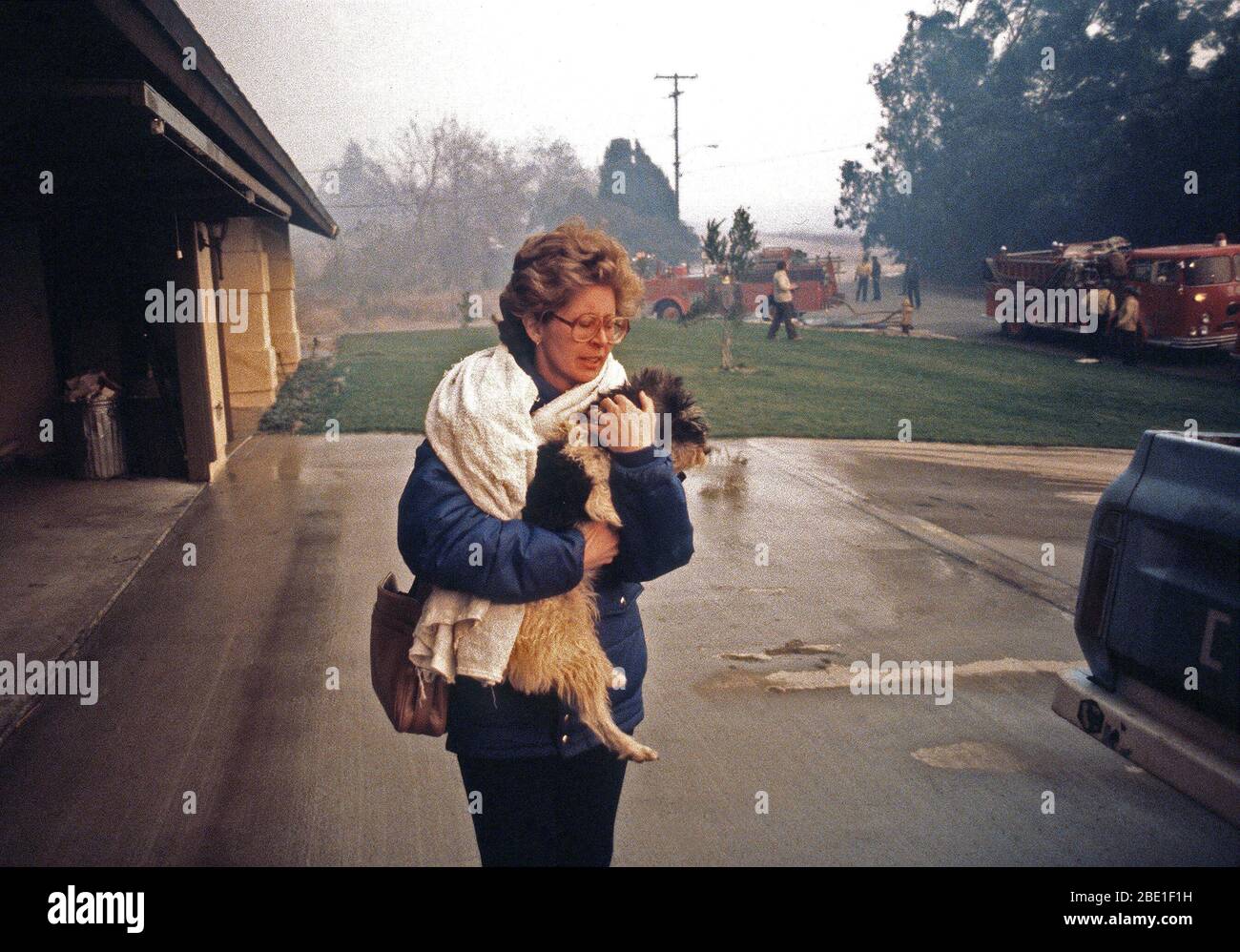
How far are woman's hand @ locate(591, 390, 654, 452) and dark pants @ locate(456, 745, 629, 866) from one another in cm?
71

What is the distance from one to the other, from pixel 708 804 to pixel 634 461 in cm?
216

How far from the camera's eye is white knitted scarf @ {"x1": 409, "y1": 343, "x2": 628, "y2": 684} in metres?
2.13

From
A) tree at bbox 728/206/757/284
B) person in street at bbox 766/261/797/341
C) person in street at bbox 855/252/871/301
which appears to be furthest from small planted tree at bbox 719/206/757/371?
person in street at bbox 855/252/871/301

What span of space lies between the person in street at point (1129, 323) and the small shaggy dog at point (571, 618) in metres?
20.5

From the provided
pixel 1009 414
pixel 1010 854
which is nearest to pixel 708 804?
pixel 1010 854

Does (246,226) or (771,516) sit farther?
(246,226)

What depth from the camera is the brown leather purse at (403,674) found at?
2260 millimetres

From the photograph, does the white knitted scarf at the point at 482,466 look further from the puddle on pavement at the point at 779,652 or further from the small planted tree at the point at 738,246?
the small planted tree at the point at 738,246

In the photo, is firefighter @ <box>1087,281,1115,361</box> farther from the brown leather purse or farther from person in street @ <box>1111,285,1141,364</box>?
the brown leather purse

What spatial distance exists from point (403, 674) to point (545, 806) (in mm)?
439

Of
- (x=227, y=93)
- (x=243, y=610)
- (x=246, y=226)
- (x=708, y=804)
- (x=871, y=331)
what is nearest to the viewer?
(x=708, y=804)

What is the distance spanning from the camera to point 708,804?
3.90 meters

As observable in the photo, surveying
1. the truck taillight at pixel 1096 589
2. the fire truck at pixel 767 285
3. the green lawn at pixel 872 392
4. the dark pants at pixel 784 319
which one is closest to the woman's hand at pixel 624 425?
the truck taillight at pixel 1096 589
